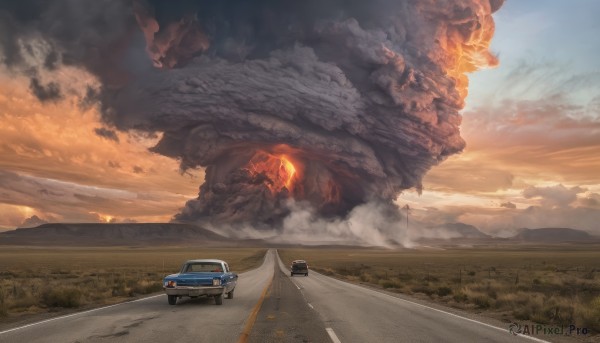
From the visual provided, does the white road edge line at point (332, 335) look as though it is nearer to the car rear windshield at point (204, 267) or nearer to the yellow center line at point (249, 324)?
the yellow center line at point (249, 324)

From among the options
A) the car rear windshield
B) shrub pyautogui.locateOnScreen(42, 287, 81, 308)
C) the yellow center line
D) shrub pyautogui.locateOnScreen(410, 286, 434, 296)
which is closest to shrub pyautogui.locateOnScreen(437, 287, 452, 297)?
shrub pyautogui.locateOnScreen(410, 286, 434, 296)

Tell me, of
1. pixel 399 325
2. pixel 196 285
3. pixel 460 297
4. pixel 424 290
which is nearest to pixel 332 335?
pixel 399 325

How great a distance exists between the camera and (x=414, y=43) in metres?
139

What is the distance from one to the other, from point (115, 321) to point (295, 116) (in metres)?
124

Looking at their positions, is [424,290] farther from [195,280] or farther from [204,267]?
[195,280]

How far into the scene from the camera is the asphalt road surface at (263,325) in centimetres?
1037

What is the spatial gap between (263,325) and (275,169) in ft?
524

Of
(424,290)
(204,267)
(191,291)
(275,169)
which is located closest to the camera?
(191,291)

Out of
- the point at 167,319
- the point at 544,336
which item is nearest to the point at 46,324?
the point at 167,319

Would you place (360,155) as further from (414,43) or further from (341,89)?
(414,43)

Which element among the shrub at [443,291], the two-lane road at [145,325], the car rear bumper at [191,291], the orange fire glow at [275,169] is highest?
the orange fire glow at [275,169]

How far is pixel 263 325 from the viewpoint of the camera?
12141mm

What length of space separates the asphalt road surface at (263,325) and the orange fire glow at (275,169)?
143 meters

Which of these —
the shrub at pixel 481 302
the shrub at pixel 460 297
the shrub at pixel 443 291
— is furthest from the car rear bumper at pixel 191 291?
the shrub at pixel 443 291
